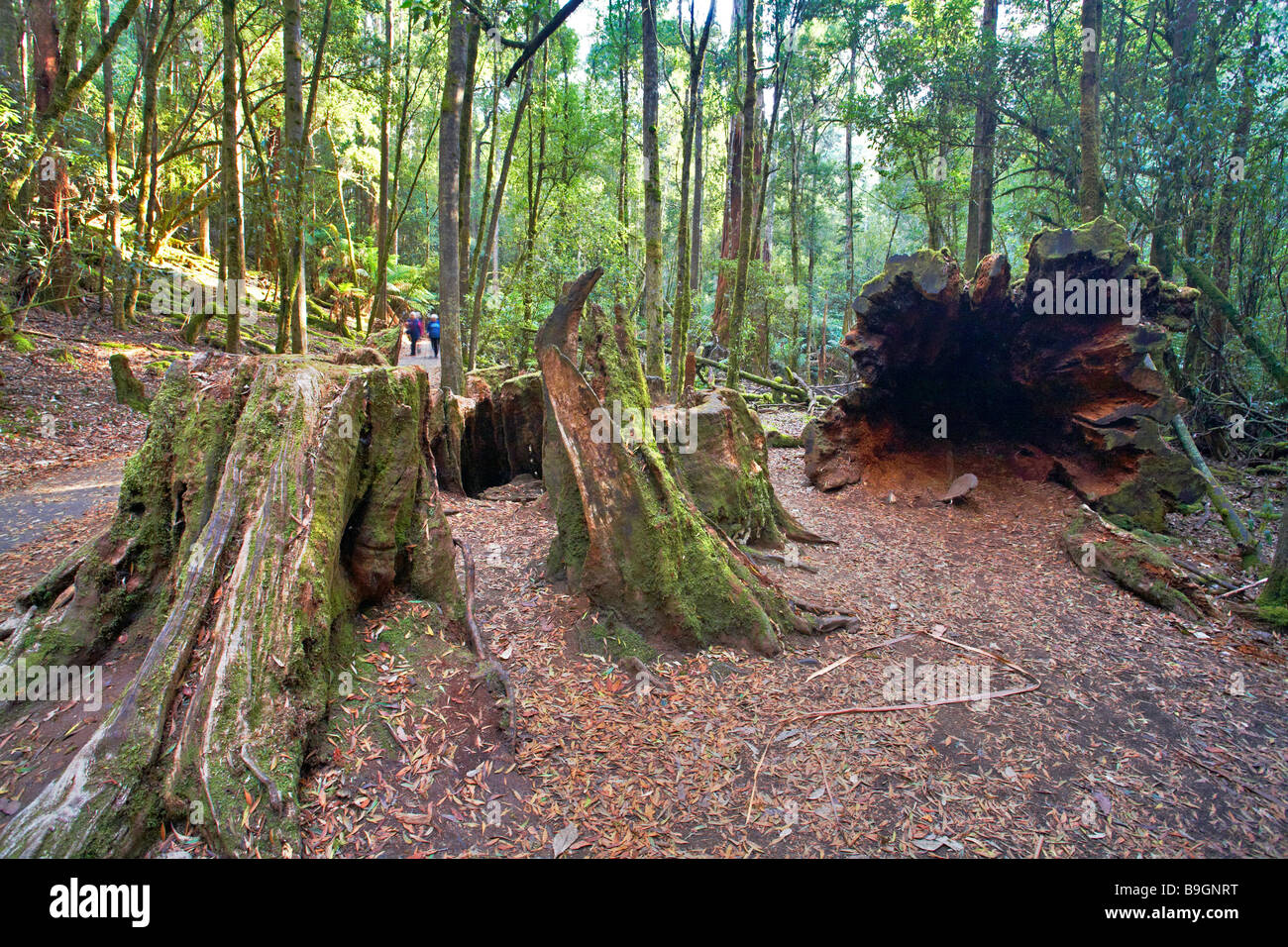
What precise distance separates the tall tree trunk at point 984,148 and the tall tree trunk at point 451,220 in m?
8.72

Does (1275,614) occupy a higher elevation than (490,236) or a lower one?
lower

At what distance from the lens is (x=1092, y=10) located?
8.13 metres

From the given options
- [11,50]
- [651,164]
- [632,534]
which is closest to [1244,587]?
[632,534]

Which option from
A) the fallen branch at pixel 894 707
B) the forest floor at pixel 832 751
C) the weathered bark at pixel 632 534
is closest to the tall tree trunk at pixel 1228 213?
the forest floor at pixel 832 751

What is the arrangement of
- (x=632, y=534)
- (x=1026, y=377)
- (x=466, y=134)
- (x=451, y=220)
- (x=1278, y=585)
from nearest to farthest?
1. (x=632, y=534)
2. (x=1278, y=585)
3. (x=1026, y=377)
4. (x=451, y=220)
5. (x=466, y=134)

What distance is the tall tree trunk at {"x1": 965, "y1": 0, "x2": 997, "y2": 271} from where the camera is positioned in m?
11.4

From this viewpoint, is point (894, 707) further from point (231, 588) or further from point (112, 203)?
point (112, 203)

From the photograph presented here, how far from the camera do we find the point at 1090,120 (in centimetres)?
850

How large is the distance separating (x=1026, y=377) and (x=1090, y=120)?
4122 millimetres

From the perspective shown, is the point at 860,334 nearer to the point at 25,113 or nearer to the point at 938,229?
the point at 25,113

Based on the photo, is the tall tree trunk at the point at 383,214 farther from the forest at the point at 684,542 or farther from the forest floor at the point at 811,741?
the forest floor at the point at 811,741

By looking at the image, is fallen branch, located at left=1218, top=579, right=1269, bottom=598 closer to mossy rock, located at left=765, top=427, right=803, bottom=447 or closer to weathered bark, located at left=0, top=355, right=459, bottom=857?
weathered bark, located at left=0, top=355, right=459, bottom=857

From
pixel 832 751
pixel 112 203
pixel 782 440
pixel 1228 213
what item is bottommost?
pixel 832 751
